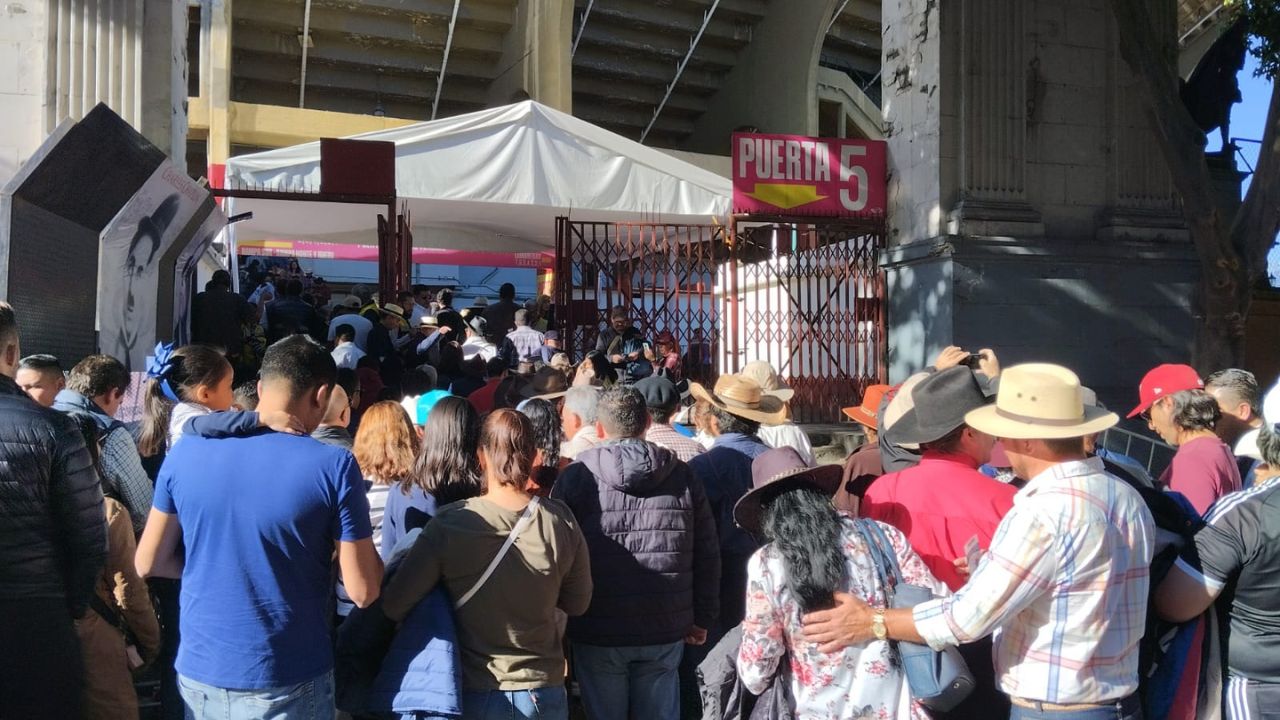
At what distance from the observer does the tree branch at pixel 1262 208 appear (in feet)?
24.1

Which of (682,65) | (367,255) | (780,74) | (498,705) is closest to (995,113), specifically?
(498,705)

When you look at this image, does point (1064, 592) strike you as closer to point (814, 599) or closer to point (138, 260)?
point (814, 599)

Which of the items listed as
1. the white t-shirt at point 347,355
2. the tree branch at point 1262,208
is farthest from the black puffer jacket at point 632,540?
the tree branch at point 1262,208

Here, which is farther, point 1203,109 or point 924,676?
point 1203,109

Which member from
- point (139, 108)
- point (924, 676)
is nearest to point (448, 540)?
point (924, 676)

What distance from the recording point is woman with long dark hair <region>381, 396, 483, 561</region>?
3.71 meters

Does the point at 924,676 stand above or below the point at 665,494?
below

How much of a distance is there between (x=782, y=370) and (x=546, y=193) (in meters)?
3.25

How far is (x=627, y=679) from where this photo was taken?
391 centimetres

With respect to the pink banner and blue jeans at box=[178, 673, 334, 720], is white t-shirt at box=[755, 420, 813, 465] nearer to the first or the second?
blue jeans at box=[178, 673, 334, 720]

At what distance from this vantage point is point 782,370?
35.4 feet

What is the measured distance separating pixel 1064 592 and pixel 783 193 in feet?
27.6

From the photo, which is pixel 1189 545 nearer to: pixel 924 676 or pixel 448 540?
pixel 924 676

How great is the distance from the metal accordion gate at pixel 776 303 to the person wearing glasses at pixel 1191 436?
5.69 m
